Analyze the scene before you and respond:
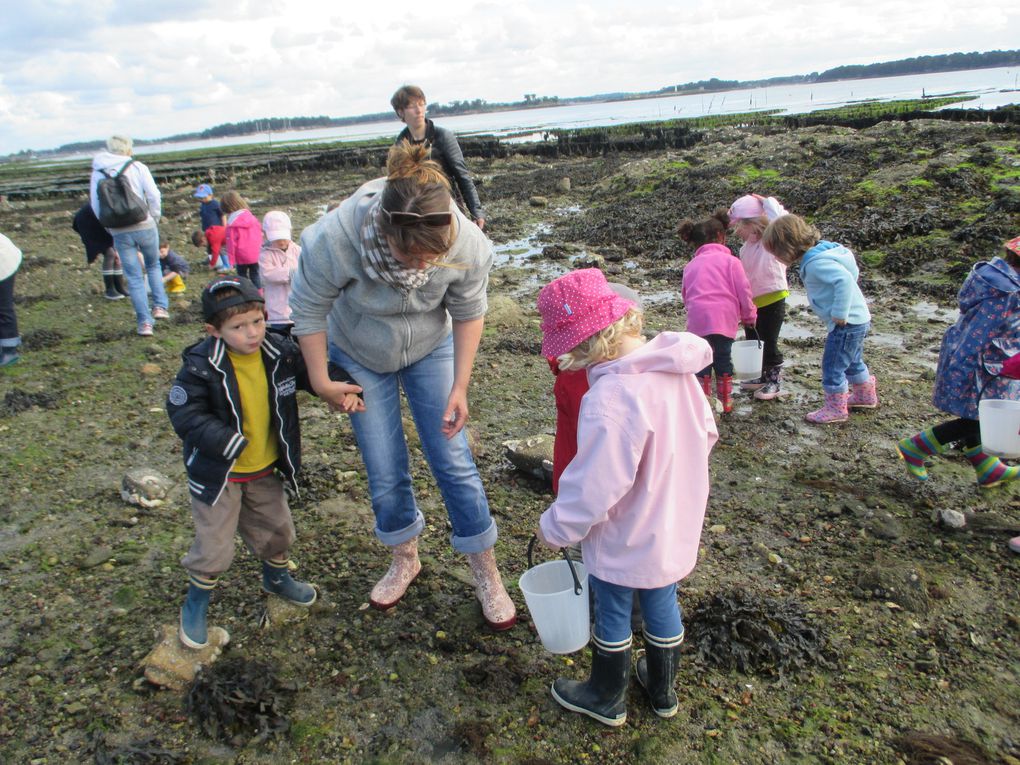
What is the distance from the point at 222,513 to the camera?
108 inches

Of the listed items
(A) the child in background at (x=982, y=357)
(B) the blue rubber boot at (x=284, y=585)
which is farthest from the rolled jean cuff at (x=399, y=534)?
(A) the child in background at (x=982, y=357)

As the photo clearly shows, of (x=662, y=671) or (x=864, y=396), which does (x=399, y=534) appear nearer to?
(x=662, y=671)

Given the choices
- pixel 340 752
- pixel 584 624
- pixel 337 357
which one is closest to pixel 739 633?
pixel 584 624

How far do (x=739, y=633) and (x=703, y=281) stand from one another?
9.12 ft

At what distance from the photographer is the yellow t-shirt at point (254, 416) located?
272 centimetres

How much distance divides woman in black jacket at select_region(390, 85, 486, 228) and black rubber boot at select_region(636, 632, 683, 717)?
279cm

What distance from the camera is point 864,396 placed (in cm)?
518

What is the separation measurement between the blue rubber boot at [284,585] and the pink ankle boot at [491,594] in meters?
0.80

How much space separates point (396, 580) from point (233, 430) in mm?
1106

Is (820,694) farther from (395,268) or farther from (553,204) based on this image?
(553,204)

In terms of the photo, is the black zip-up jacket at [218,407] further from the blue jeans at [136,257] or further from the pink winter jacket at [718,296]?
the blue jeans at [136,257]

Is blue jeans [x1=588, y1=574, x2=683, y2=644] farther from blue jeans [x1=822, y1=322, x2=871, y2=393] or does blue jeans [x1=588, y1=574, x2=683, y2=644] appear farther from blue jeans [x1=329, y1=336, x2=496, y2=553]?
blue jeans [x1=822, y1=322, x2=871, y2=393]

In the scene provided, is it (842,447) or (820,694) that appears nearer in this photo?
(820,694)

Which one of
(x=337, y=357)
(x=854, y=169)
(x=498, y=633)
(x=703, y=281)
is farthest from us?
(x=854, y=169)
